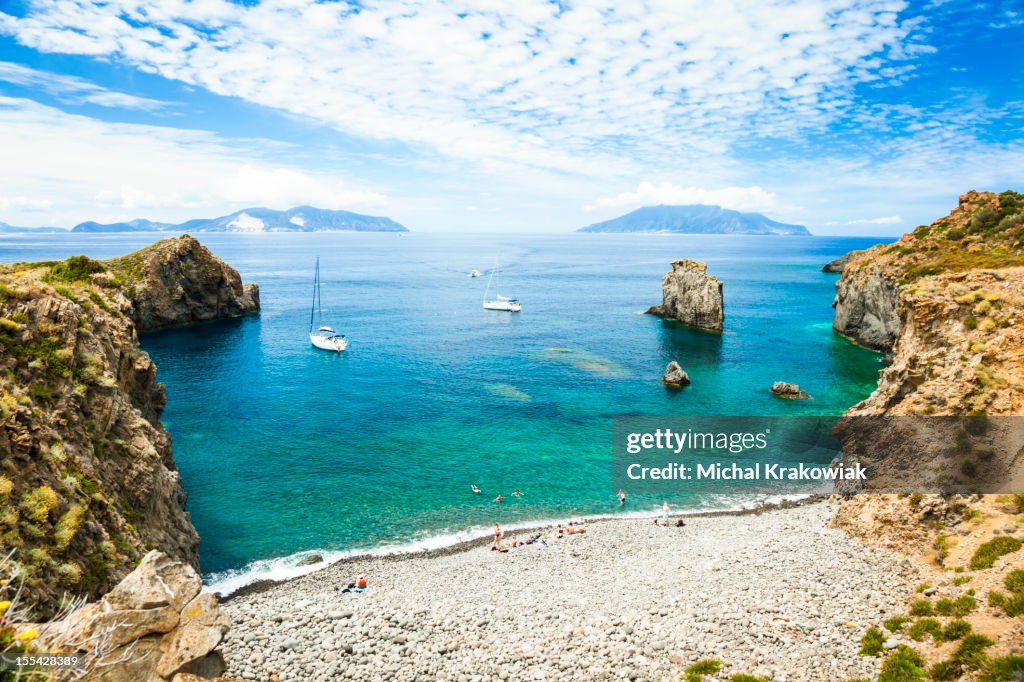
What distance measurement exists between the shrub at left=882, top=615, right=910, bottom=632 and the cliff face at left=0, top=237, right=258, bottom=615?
27.3 metres

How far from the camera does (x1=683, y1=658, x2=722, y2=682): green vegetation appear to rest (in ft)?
58.7

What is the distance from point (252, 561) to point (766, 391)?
57327mm

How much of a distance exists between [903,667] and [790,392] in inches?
1963

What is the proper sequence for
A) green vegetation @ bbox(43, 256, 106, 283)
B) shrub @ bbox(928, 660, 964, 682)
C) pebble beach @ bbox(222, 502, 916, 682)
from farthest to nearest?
1. green vegetation @ bbox(43, 256, 106, 283)
2. pebble beach @ bbox(222, 502, 916, 682)
3. shrub @ bbox(928, 660, 964, 682)

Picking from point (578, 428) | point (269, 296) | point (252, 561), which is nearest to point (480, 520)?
point (252, 561)

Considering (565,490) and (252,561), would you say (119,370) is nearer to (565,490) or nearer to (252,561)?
(252,561)

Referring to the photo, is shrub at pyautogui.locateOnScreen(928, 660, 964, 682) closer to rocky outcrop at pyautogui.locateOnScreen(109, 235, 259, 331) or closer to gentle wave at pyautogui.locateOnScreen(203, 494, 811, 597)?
gentle wave at pyautogui.locateOnScreen(203, 494, 811, 597)

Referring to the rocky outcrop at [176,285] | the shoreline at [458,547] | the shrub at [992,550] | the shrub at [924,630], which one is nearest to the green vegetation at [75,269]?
the shoreline at [458,547]

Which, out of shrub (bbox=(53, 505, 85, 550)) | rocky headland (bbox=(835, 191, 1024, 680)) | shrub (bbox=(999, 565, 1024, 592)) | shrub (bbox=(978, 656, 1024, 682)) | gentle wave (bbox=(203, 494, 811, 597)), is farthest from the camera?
gentle wave (bbox=(203, 494, 811, 597))

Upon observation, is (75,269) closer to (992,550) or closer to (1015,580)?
(1015,580)

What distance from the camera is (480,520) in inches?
1518

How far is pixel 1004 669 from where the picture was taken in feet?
47.4

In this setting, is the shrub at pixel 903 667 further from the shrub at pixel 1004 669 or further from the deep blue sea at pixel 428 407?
the deep blue sea at pixel 428 407

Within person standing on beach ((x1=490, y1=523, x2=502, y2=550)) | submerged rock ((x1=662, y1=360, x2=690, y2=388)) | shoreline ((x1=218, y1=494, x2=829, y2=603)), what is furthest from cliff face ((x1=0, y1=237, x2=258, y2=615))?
submerged rock ((x1=662, y1=360, x2=690, y2=388))
